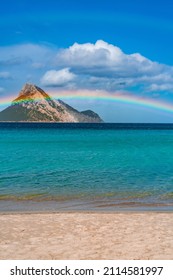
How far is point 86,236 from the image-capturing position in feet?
32.4

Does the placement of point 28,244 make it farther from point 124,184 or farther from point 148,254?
point 124,184

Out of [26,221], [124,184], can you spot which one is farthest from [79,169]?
[26,221]

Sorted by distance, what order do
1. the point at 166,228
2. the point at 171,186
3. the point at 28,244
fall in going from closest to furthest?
the point at 28,244
the point at 166,228
the point at 171,186

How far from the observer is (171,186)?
20.2 meters

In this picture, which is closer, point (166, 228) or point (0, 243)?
point (0, 243)

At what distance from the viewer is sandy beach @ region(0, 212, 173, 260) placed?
8438 millimetres

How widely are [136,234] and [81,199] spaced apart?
669 cm

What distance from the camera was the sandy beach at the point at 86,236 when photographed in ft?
27.7

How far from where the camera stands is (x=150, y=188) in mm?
19453
